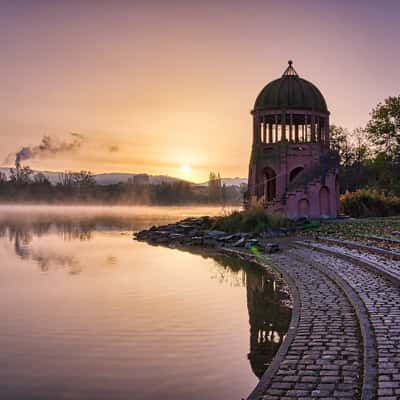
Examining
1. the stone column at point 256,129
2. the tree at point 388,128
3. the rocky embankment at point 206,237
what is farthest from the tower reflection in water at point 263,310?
the tree at point 388,128

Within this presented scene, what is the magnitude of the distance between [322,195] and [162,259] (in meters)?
12.5

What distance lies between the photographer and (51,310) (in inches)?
460

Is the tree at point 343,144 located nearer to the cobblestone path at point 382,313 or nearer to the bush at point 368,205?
the bush at point 368,205

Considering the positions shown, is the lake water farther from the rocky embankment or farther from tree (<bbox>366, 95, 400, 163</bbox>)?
tree (<bbox>366, 95, 400, 163</bbox>)

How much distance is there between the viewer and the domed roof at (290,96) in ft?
106

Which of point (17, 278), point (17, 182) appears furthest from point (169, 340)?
point (17, 182)

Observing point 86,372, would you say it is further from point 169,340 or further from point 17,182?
point 17,182

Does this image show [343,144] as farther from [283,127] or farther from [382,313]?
[382,313]

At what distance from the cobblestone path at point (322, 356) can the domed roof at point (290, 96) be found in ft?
73.5

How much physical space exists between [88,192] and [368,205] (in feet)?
409

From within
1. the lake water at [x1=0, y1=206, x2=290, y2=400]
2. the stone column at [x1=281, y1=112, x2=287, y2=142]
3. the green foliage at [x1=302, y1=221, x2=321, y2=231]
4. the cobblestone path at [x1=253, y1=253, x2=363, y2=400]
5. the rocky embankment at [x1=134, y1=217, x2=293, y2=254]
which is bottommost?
the lake water at [x1=0, y1=206, x2=290, y2=400]

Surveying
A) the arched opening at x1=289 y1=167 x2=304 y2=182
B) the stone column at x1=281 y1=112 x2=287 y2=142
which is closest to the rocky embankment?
the arched opening at x1=289 y1=167 x2=304 y2=182

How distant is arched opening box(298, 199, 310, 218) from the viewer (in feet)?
96.9

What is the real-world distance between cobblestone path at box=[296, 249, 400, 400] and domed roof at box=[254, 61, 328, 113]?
18.1 metres
